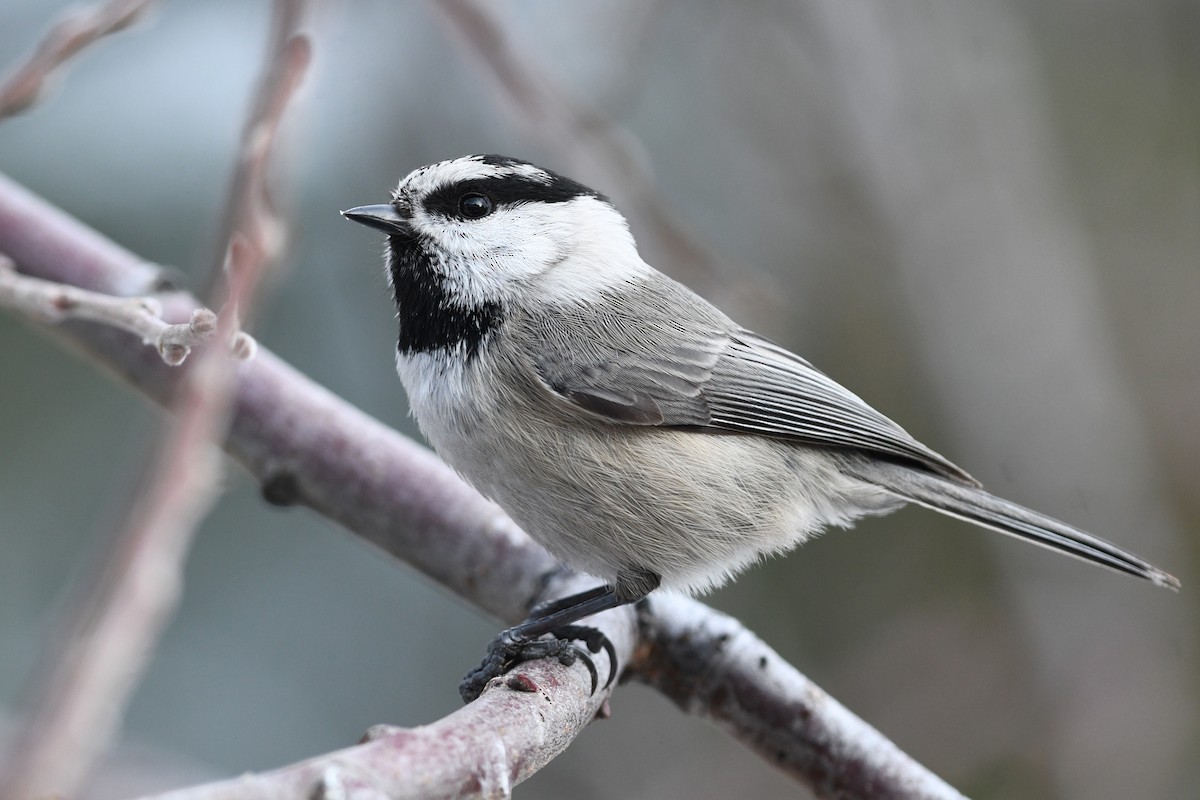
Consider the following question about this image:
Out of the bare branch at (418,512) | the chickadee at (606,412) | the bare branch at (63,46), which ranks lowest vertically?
the bare branch at (418,512)

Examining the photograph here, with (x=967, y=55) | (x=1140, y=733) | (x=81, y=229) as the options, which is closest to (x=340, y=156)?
(x=81, y=229)

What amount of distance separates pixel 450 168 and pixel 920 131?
154 centimetres

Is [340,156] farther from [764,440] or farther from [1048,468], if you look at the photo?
[1048,468]

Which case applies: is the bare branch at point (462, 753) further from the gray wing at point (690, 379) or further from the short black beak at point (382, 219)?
the short black beak at point (382, 219)

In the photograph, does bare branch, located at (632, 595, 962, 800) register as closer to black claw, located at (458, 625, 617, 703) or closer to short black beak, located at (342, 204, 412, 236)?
black claw, located at (458, 625, 617, 703)

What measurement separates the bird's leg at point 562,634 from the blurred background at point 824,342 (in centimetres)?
76

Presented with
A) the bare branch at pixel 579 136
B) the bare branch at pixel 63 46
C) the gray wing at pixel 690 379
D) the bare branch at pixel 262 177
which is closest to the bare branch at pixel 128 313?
the bare branch at pixel 262 177

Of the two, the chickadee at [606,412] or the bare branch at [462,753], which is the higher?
the chickadee at [606,412]

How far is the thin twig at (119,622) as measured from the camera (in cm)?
50

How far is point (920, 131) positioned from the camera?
9.71 ft

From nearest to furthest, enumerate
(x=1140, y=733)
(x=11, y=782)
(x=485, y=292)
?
(x=11, y=782) < (x=485, y=292) < (x=1140, y=733)

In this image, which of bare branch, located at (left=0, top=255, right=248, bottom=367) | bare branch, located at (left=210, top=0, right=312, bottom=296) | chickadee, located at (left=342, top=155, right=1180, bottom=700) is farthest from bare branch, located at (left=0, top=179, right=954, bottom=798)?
bare branch, located at (left=210, top=0, right=312, bottom=296)

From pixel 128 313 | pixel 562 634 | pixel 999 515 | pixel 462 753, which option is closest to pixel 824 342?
pixel 999 515

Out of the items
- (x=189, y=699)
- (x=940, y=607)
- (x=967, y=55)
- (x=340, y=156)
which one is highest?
(x=967, y=55)
